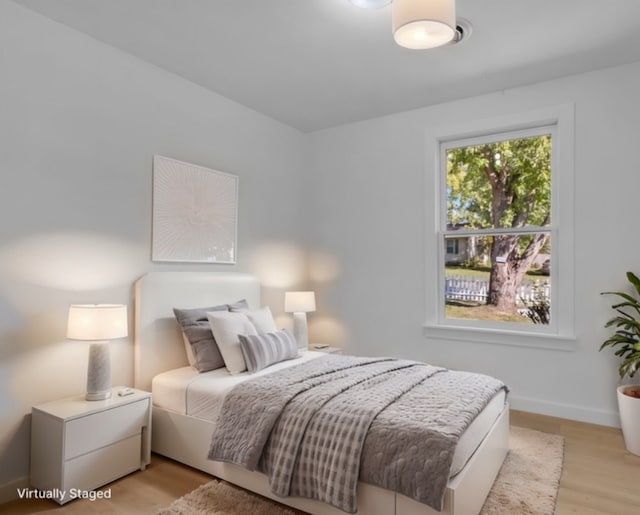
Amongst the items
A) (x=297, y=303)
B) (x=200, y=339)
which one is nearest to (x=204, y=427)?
(x=200, y=339)

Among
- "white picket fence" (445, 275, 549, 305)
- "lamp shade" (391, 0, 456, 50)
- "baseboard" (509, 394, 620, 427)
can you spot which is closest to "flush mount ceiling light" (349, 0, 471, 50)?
"lamp shade" (391, 0, 456, 50)

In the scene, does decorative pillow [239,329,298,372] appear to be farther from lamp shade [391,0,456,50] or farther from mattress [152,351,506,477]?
lamp shade [391,0,456,50]

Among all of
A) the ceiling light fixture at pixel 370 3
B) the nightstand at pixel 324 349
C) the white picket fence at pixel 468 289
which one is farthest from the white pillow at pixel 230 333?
the ceiling light fixture at pixel 370 3

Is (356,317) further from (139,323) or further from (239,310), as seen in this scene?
(139,323)

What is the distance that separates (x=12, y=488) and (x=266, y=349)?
5.18 ft

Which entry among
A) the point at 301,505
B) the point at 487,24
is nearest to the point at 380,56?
the point at 487,24

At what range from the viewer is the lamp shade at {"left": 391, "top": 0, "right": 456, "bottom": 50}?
1.81m

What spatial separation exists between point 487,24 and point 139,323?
2.99m

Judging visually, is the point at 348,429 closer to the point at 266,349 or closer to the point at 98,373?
the point at 266,349

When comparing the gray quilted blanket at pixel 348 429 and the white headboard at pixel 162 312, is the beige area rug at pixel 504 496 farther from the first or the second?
the white headboard at pixel 162 312

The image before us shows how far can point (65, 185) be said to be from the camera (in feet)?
8.68

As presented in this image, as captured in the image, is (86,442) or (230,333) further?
(230,333)

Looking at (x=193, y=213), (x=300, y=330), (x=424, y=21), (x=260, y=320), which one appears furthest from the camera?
(x=300, y=330)

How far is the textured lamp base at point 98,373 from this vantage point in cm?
250
